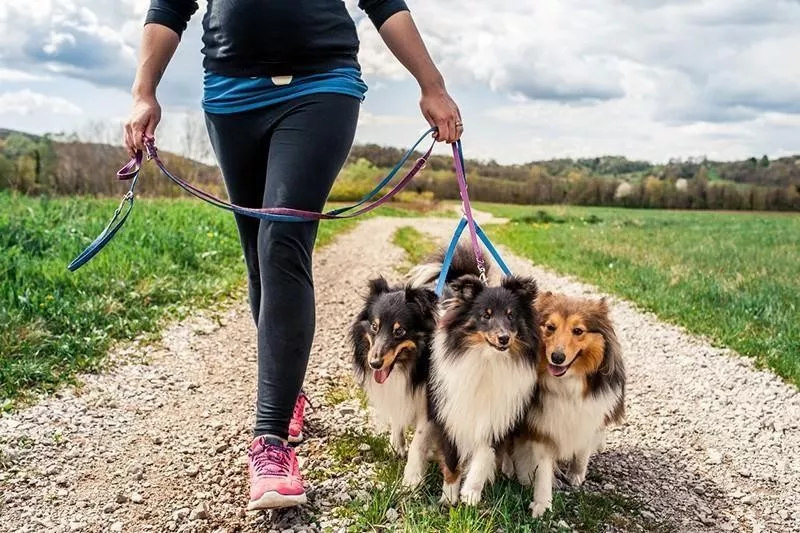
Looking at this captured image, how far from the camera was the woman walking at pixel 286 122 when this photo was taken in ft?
9.78

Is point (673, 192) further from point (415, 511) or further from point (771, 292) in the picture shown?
point (415, 511)

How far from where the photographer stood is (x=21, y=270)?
20.3ft

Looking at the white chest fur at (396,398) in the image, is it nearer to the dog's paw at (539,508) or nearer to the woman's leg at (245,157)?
the dog's paw at (539,508)

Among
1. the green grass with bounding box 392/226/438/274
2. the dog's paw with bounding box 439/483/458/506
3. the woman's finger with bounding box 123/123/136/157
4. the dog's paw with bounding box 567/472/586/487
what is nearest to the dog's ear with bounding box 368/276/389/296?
the dog's paw with bounding box 439/483/458/506

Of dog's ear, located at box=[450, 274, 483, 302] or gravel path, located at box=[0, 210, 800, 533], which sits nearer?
dog's ear, located at box=[450, 274, 483, 302]

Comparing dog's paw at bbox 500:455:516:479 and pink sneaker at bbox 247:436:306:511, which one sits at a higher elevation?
pink sneaker at bbox 247:436:306:511

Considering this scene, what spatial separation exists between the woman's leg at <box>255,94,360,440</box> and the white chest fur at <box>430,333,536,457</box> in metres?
0.62

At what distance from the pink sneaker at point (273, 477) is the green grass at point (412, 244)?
6.91m

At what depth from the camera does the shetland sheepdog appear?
3.05m

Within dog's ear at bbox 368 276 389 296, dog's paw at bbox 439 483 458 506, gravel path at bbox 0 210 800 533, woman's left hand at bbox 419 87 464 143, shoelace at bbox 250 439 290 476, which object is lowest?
gravel path at bbox 0 210 800 533

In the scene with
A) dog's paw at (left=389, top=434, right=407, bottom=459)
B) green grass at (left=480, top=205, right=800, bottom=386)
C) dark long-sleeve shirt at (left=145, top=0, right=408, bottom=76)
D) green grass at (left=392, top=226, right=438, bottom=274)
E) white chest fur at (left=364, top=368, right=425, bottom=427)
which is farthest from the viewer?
green grass at (left=392, top=226, right=438, bottom=274)

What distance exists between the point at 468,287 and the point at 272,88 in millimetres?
1201

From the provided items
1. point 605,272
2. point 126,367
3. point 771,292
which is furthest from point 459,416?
point 605,272

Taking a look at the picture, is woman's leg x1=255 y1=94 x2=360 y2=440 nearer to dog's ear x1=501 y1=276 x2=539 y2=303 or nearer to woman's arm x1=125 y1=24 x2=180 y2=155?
woman's arm x1=125 y1=24 x2=180 y2=155
